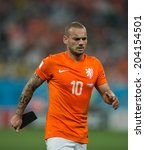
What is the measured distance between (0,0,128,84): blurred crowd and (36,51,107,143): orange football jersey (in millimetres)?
12240

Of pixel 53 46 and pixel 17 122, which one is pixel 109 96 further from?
pixel 53 46

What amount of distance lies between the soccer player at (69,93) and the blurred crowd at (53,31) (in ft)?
40.0

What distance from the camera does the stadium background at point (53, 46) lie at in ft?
61.1

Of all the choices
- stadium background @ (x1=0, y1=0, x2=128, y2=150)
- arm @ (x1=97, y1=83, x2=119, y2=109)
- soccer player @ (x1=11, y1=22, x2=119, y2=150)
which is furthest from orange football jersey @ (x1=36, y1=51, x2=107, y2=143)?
stadium background @ (x1=0, y1=0, x2=128, y2=150)

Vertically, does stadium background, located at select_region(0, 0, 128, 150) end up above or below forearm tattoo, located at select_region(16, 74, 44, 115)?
above

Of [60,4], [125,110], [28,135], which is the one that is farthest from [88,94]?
[60,4]

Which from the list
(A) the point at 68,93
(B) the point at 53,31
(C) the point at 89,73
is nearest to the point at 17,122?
(A) the point at 68,93

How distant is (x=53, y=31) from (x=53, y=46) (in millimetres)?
758

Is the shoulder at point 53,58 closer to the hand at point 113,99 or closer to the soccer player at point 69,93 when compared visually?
the soccer player at point 69,93

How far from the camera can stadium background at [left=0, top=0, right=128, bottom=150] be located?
18625 mm

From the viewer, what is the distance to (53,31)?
22.1m

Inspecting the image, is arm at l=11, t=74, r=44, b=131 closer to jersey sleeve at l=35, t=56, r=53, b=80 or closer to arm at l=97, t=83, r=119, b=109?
jersey sleeve at l=35, t=56, r=53, b=80

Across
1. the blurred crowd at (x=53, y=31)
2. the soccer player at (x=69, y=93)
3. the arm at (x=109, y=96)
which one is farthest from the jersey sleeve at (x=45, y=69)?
the blurred crowd at (x=53, y=31)

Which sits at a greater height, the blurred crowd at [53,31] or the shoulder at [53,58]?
the blurred crowd at [53,31]
